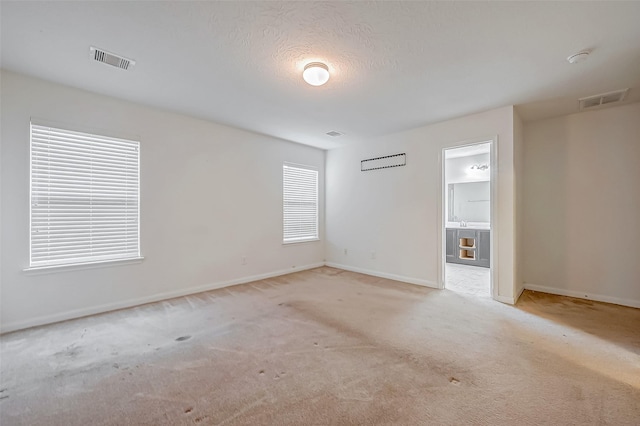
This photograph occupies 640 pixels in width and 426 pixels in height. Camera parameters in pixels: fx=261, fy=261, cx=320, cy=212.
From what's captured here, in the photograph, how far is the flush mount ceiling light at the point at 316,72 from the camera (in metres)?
2.41

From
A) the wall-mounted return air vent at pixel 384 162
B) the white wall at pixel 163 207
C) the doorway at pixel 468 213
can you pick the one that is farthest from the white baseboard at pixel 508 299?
the white wall at pixel 163 207

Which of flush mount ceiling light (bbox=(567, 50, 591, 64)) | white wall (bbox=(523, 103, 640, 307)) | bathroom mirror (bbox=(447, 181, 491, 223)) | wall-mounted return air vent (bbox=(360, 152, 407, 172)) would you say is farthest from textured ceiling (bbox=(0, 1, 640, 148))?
bathroom mirror (bbox=(447, 181, 491, 223))

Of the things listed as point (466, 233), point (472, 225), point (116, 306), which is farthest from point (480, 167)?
point (116, 306)

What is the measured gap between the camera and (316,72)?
7.94 feet

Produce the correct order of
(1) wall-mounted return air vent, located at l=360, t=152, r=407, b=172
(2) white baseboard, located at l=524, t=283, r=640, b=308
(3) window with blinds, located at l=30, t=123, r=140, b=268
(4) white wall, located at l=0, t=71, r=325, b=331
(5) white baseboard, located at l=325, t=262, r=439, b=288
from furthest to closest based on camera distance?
1. (1) wall-mounted return air vent, located at l=360, t=152, r=407, b=172
2. (5) white baseboard, located at l=325, t=262, r=439, b=288
3. (2) white baseboard, located at l=524, t=283, r=640, b=308
4. (3) window with blinds, located at l=30, t=123, r=140, b=268
5. (4) white wall, located at l=0, t=71, r=325, b=331

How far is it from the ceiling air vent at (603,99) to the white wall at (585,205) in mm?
338

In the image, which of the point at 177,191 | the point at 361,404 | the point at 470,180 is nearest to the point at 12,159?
the point at 177,191

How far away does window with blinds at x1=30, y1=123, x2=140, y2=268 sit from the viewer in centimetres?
279

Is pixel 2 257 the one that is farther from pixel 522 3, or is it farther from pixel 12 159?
pixel 522 3

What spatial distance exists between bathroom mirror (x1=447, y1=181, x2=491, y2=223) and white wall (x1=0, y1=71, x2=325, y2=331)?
3944mm

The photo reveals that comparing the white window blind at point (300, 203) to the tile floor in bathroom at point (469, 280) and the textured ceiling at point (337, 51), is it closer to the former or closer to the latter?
the textured ceiling at point (337, 51)

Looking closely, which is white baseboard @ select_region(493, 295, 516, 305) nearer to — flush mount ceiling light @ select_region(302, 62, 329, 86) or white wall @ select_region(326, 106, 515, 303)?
white wall @ select_region(326, 106, 515, 303)

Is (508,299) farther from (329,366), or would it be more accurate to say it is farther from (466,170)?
(466,170)

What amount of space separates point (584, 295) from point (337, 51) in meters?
4.63
